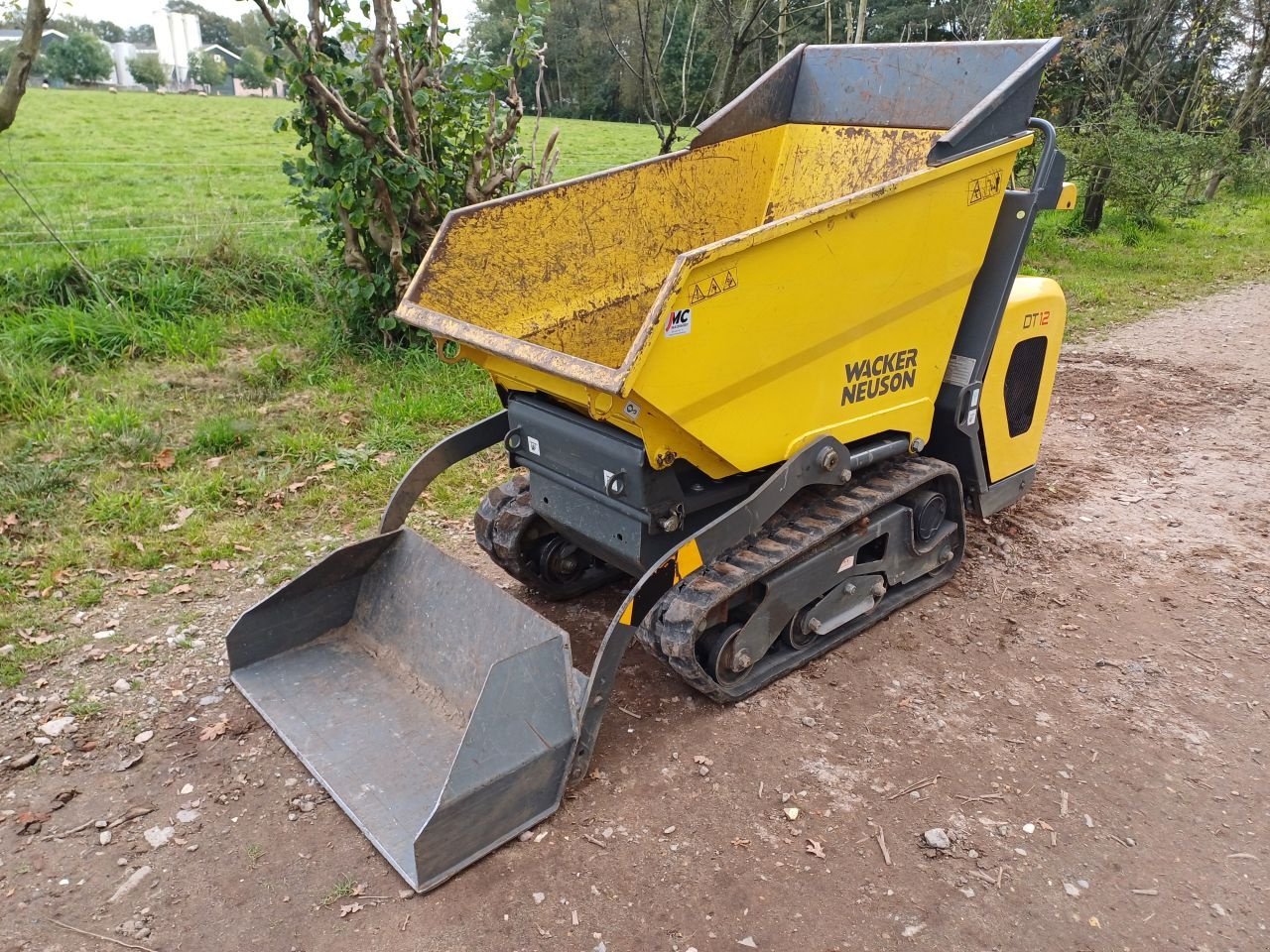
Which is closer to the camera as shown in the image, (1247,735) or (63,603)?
(1247,735)

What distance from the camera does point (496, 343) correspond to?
293 centimetres

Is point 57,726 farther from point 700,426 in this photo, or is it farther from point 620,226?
point 620,226

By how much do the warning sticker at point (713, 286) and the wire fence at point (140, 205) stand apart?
5.36 meters

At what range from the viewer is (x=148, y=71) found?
68.1 meters

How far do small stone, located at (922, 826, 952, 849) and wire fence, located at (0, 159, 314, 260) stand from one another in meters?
6.29

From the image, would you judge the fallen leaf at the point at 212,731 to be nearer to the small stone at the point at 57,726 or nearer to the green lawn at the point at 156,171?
the small stone at the point at 57,726

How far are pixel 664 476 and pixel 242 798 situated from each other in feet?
Result: 5.39

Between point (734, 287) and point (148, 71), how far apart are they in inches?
3132

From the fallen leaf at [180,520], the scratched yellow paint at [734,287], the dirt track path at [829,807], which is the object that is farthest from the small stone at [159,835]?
the fallen leaf at [180,520]

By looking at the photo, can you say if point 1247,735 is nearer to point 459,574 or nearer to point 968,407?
point 968,407

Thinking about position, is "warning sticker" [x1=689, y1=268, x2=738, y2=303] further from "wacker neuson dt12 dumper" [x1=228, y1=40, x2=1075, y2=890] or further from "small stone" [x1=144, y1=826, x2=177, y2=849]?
"small stone" [x1=144, y1=826, x2=177, y2=849]

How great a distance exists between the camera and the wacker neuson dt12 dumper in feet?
9.09

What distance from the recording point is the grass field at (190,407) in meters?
4.32

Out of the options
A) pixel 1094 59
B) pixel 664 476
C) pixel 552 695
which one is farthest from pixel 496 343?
pixel 1094 59
